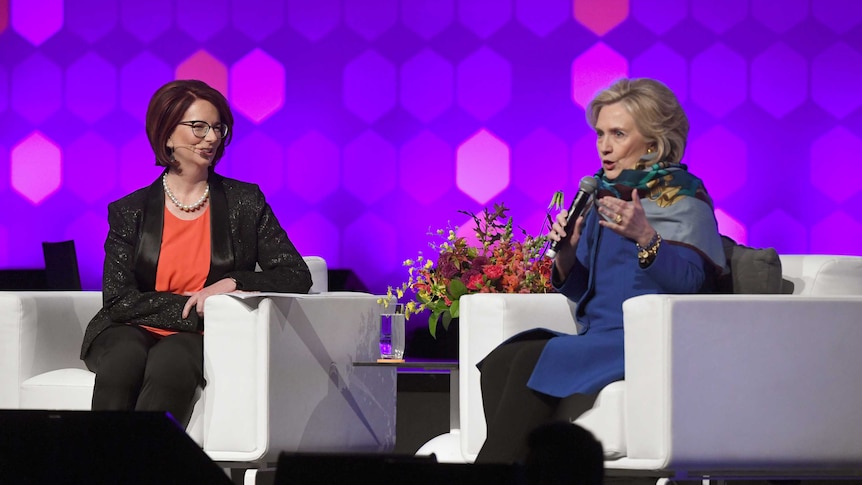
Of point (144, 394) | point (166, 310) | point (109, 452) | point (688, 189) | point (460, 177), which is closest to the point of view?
point (109, 452)

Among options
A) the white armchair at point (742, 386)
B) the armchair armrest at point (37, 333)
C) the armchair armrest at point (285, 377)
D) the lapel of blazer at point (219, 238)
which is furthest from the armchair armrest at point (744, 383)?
the armchair armrest at point (37, 333)

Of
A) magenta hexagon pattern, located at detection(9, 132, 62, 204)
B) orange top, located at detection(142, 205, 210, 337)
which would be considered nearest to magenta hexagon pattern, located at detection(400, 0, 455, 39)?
magenta hexagon pattern, located at detection(9, 132, 62, 204)

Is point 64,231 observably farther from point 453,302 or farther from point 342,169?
point 453,302

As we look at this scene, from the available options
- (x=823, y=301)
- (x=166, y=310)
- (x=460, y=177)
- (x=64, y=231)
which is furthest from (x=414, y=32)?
(x=823, y=301)

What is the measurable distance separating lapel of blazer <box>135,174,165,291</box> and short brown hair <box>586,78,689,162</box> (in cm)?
135

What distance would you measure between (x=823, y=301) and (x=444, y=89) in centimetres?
260

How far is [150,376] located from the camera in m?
2.89

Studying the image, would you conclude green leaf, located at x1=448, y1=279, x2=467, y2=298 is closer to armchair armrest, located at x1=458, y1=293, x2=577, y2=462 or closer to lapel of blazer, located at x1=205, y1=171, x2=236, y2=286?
armchair armrest, located at x1=458, y1=293, x2=577, y2=462

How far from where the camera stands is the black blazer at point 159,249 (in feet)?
10.2

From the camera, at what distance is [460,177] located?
4.79 m

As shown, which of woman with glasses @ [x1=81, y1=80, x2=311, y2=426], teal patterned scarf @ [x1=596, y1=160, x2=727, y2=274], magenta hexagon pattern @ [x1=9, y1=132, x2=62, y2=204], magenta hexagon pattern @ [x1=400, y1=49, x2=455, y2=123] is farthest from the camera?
magenta hexagon pattern @ [x1=9, y1=132, x2=62, y2=204]

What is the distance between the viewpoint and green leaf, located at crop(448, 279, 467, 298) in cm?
318

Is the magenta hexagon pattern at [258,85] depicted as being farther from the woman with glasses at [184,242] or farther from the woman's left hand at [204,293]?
the woman's left hand at [204,293]

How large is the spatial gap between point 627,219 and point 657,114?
13.6 inches
